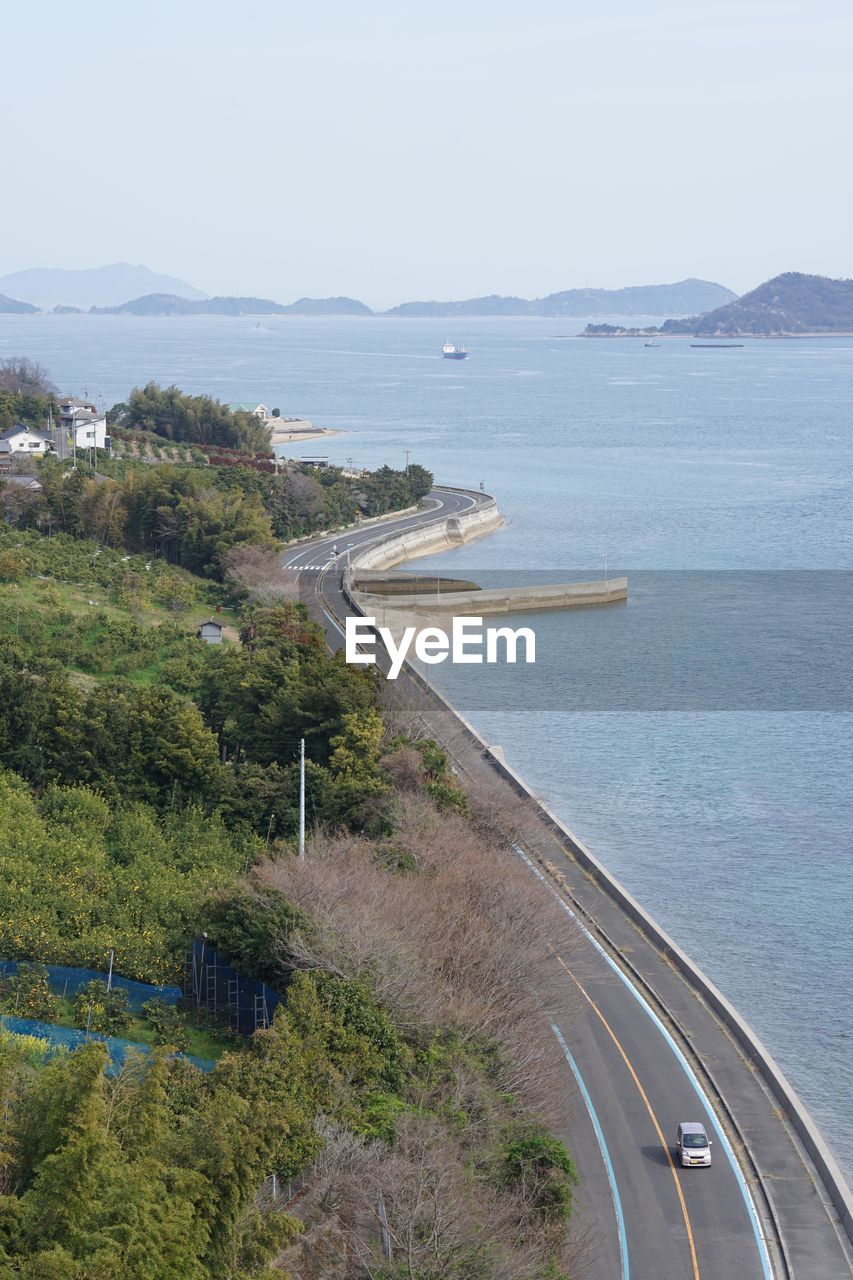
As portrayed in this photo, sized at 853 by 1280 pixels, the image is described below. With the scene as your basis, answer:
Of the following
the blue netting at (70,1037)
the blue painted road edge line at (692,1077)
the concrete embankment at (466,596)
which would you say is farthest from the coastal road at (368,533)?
the blue netting at (70,1037)

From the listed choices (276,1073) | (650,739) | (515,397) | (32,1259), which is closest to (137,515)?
(650,739)

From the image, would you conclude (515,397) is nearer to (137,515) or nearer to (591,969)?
(137,515)

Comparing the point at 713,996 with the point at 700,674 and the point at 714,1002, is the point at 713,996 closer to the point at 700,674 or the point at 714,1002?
the point at 714,1002

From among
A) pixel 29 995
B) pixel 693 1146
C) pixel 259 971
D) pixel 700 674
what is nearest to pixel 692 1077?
pixel 693 1146

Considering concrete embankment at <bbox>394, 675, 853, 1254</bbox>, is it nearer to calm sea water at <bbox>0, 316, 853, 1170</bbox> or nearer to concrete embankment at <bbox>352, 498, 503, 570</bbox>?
calm sea water at <bbox>0, 316, 853, 1170</bbox>

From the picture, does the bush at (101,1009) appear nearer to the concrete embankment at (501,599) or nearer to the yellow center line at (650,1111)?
the yellow center line at (650,1111)

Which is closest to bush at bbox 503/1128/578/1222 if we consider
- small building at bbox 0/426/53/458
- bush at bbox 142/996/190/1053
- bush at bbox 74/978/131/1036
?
bush at bbox 142/996/190/1053
